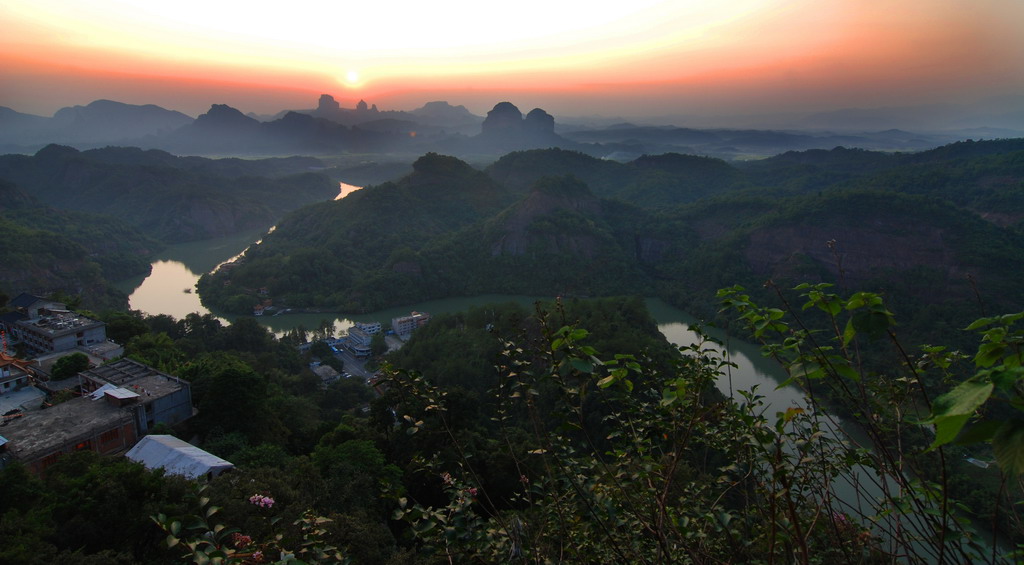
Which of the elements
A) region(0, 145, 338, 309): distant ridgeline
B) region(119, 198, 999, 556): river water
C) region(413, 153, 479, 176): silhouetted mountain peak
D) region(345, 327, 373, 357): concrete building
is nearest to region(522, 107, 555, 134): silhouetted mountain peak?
region(0, 145, 338, 309): distant ridgeline

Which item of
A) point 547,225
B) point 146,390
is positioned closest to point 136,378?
point 146,390

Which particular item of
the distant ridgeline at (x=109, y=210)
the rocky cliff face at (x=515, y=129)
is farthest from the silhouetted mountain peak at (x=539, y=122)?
the distant ridgeline at (x=109, y=210)

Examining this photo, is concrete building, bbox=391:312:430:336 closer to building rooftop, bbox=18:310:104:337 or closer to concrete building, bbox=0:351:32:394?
building rooftop, bbox=18:310:104:337

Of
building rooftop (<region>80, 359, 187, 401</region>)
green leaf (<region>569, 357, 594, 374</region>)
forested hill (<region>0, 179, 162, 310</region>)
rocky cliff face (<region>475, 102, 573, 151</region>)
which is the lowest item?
forested hill (<region>0, 179, 162, 310</region>)

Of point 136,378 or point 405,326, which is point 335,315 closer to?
point 405,326

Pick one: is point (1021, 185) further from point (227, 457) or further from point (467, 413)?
point (227, 457)
